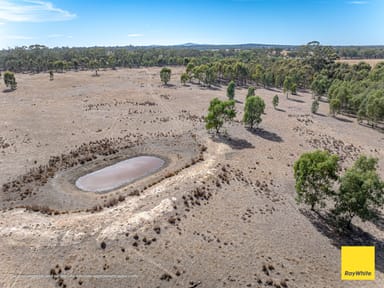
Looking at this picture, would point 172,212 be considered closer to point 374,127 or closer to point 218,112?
point 218,112

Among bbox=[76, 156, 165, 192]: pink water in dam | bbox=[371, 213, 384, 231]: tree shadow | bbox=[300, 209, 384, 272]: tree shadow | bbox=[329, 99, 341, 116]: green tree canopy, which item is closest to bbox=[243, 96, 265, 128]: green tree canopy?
bbox=[76, 156, 165, 192]: pink water in dam

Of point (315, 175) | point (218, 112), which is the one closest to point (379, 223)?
point (315, 175)

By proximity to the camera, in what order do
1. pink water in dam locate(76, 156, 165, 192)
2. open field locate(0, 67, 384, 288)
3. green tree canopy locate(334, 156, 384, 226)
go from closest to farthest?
open field locate(0, 67, 384, 288)
green tree canopy locate(334, 156, 384, 226)
pink water in dam locate(76, 156, 165, 192)

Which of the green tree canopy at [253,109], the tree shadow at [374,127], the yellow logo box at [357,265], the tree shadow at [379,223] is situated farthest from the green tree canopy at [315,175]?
the tree shadow at [374,127]

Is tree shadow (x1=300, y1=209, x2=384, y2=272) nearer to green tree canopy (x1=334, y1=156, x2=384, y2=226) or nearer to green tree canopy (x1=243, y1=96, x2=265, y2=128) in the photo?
green tree canopy (x1=334, y1=156, x2=384, y2=226)

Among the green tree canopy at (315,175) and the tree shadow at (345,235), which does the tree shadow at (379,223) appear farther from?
the green tree canopy at (315,175)

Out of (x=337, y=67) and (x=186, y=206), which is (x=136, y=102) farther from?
(x=337, y=67)
